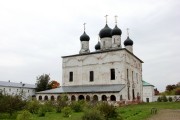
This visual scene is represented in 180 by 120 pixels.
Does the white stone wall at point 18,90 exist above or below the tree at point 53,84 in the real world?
below

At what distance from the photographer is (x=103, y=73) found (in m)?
31.1

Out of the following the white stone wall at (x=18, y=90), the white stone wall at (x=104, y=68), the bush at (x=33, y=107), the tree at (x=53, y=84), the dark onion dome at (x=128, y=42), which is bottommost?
the bush at (x=33, y=107)

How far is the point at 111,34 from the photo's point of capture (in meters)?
33.3

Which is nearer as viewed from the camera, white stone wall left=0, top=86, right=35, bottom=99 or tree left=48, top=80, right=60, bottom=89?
white stone wall left=0, top=86, right=35, bottom=99

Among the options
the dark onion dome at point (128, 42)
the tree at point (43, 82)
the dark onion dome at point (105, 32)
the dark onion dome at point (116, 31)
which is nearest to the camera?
the dark onion dome at point (116, 31)

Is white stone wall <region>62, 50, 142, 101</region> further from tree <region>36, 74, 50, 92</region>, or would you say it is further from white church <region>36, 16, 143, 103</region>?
tree <region>36, 74, 50, 92</region>

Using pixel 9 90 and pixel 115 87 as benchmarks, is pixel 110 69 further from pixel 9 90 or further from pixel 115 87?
pixel 9 90

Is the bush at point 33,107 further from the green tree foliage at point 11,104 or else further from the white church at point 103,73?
the white church at point 103,73

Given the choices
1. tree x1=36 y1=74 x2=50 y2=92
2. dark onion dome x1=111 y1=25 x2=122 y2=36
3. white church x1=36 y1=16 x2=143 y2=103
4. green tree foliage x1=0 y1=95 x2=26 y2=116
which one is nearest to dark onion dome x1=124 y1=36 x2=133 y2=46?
white church x1=36 y1=16 x2=143 y2=103

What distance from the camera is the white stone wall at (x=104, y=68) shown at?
29781 mm

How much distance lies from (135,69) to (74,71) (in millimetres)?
9148

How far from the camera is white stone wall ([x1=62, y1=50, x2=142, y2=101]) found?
2978 centimetres

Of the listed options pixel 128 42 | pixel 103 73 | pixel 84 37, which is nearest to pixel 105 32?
pixel 84 37

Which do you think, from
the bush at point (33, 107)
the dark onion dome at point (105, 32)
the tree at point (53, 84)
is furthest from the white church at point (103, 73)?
the tree at point (53, 84)
